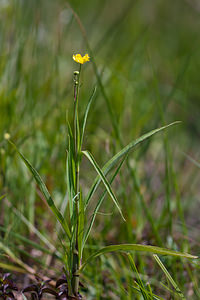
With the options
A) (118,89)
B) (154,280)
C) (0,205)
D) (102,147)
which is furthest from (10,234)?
(118,89)

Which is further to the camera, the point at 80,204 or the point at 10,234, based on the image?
the point at 10,234

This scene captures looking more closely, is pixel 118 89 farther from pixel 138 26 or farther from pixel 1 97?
pixel 138 26

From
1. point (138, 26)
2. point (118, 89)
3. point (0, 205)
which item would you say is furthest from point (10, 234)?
point (138, 26)

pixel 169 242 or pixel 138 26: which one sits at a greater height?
pixel 138 26

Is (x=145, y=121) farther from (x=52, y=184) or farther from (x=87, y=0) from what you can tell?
(x=87, y=0)

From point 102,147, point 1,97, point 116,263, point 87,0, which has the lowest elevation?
point 116,263

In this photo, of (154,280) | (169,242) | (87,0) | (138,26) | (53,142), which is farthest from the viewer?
(87,0)

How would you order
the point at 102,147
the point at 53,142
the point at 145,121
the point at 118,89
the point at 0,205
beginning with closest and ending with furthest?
the point at 0,205 < the point at 53,142 < the point at 145,121 < the point at 102,147 < the point at 118,89
